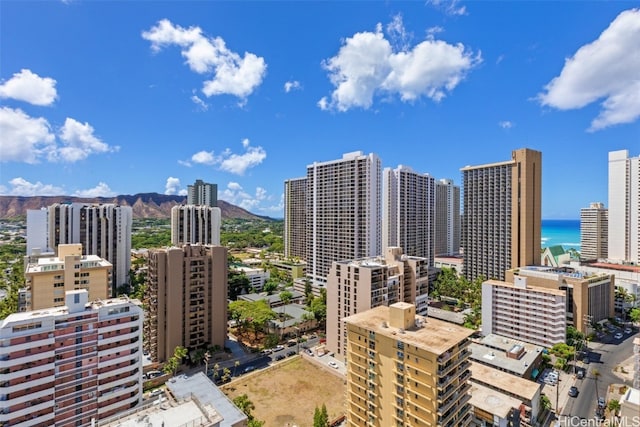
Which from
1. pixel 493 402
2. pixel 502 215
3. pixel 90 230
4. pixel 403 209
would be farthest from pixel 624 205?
pixel 90 230

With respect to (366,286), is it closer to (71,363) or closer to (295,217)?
(71,363)

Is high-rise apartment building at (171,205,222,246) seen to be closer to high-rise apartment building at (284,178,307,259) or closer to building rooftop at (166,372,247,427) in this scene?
high-rise apartment building at (284,178,307,259)

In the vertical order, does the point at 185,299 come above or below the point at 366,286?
below

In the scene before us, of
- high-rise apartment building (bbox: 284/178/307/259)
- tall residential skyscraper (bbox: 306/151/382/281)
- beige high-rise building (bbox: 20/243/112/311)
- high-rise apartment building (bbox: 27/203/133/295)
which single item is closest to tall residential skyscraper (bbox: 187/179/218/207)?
high-rise apartment building (bbox: 284/178/307/259)

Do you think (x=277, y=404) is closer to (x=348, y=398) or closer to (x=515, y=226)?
(x=348, y=398)

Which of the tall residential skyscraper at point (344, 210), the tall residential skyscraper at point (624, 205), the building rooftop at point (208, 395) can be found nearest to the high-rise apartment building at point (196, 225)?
the tall residential skyscraper at point (344, 210)

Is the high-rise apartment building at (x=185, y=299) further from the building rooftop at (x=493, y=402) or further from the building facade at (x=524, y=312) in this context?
the building facade at (x=524, y=312)
